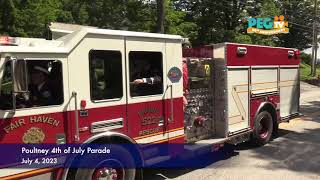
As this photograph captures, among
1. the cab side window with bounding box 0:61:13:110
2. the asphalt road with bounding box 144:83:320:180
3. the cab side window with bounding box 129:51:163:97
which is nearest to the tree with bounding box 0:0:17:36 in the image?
the asphalt road with bounding box 144:83:320:180

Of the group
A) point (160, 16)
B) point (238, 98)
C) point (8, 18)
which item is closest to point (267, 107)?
point (238, 98)

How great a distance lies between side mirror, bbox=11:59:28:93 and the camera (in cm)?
484

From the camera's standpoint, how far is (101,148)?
5988mm

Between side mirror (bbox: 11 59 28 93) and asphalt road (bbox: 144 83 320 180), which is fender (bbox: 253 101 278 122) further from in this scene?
side mirror (bbox: 11 59 28 93)

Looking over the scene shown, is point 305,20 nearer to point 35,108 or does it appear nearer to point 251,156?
point 251,156

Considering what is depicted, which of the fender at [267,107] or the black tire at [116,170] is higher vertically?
the fender at [267,107]

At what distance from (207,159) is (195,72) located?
1.88 metres

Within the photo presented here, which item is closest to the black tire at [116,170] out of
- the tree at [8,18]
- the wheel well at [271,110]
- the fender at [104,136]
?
the fender at [104,136]

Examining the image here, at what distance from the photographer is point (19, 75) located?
4891 mm

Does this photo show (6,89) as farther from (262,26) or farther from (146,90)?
(262,26)

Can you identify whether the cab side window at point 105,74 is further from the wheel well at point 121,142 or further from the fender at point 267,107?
the fender at point 267,107

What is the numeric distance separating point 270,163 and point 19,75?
17.7ft

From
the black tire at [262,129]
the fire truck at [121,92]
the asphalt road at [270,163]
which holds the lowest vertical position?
the asphalt road at [270,163]

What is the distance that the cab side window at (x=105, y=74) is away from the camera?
5914 mm
